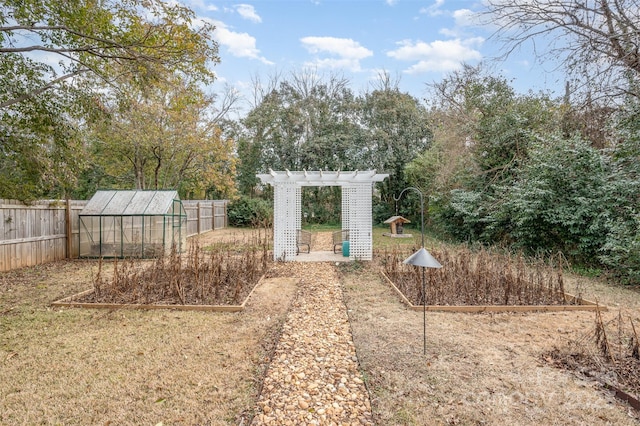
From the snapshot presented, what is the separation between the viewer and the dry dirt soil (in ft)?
7.86

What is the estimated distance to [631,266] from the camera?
6387mm

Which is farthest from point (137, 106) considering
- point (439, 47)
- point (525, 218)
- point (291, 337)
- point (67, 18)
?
point (525, 218)

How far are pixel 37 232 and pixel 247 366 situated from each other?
798 centimetres

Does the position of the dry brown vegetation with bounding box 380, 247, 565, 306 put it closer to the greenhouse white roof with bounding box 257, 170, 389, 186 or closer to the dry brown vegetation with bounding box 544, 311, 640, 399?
the dry brown vegetation with bounding box 544, 311, 640, 399

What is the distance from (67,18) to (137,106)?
24.6 ft

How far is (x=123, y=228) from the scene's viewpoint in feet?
29.6

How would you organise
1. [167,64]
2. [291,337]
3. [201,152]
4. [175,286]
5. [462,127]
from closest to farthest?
[291,337] → [175,286] → [167,64] → [462,127] → [201,152]

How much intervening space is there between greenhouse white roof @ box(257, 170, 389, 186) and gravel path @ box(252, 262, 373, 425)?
4644 millimetres

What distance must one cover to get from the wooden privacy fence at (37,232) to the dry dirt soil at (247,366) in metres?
3.03

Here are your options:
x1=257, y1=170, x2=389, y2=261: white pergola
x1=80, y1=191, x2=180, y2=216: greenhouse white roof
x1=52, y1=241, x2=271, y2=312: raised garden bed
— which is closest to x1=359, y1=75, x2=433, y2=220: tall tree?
x1=257, y1=170, x2=389, y2=261: white pergola

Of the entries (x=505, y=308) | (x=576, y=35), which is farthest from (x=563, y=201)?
(x=505, y=308)

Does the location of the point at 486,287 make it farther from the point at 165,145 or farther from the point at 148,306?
the point at 165,145

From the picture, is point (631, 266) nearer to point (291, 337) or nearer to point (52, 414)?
point (291, 337)

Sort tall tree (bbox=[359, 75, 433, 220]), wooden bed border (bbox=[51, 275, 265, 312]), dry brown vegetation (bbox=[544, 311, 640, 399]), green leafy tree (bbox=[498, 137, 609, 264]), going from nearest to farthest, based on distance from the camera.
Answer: dry brown vegetation (bbox=[544, 311, 640, 399]), wooden bed border (bbox=[51, 275, 265, 312]), green leafy tree (bbox=[498, 137, 609, 264]), tall tree (bbox=[359, 75, 433, 220])
